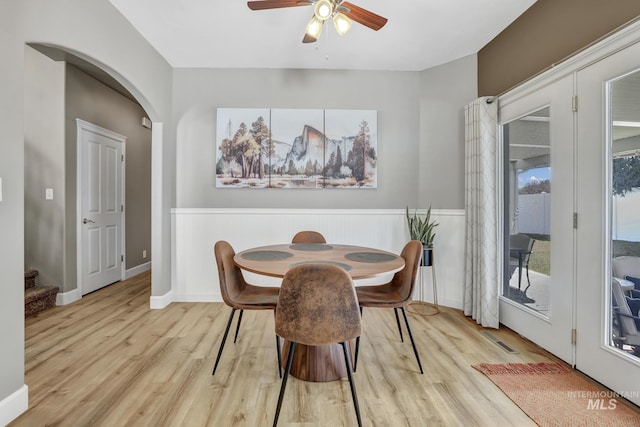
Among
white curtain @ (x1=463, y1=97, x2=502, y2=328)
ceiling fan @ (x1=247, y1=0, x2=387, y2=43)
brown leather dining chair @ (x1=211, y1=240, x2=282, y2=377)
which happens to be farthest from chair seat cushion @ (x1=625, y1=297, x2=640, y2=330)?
ceiling fan @ (x1=247, y1=0, x2=387, y2=43)

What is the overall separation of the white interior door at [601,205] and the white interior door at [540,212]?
92mm

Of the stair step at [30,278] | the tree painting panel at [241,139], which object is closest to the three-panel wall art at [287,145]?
the tree painting panel at [241,139]

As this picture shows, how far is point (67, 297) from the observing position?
10.8 ft

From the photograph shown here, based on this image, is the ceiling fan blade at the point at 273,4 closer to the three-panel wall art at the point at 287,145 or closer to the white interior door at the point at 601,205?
the three-panel wall art at the point at 287,145

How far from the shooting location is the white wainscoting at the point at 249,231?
11.3ft

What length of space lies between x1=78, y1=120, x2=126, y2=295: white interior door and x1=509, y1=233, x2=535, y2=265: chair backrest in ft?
15.2

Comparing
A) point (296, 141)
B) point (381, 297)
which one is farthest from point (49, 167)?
point (381, 297)

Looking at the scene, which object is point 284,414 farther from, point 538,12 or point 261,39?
point 538,12

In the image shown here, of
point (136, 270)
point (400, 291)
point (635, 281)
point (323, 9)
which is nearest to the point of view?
point (635, 281)

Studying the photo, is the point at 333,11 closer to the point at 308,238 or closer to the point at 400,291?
the point at 308,238

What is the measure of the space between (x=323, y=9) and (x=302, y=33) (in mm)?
1088

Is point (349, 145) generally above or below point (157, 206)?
above

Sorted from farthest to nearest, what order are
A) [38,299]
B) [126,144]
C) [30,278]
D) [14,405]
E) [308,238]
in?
[126,144] < [30,278] < [38,299] < [308,238] < [14,405]

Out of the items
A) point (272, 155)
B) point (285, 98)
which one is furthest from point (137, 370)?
point (285, 98)
